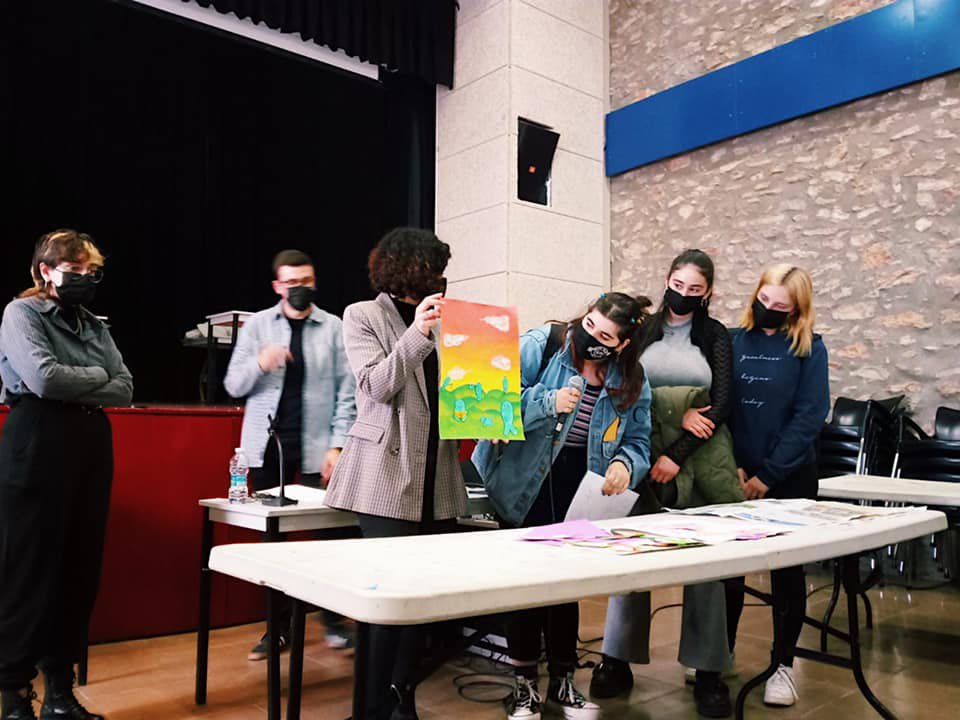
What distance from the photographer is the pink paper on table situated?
153 cm

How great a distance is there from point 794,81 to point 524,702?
4.53 m

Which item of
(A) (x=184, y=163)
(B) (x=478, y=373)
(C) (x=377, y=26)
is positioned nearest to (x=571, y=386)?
(B) (x=478, y=373)

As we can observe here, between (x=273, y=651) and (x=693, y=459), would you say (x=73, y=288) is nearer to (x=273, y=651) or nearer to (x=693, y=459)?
(x=273, y=651)

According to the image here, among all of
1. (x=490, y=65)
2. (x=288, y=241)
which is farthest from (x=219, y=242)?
(x=490, y=65)

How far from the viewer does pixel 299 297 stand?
285 centimetres

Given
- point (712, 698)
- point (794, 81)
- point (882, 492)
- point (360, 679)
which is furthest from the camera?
point (794, 81)

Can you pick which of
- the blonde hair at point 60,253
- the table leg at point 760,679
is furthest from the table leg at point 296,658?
the blonde hair at point 60,253

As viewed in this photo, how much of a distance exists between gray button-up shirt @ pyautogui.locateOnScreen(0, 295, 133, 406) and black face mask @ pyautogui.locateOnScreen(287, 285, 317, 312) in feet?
2.36

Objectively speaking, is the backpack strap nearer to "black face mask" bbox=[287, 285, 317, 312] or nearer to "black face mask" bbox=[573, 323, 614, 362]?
"black face mask" bbox=[573, 323, 614, 362]

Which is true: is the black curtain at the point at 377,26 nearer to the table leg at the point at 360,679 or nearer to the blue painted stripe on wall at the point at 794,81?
the blue painted stripe on wall at the point at 794,81

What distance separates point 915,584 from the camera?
4.19m

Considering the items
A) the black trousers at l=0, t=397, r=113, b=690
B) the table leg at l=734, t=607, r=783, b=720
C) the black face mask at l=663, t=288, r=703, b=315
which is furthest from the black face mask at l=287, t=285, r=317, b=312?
the table leg at l=734, t=607, r=783, b=720

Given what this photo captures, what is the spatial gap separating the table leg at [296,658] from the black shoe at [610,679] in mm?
1282

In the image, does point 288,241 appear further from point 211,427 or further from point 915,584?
point 915,584
